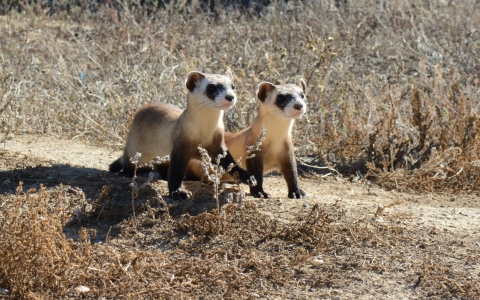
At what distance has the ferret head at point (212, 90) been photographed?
5.00 m

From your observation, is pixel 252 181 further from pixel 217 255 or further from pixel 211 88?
pixel 217 255

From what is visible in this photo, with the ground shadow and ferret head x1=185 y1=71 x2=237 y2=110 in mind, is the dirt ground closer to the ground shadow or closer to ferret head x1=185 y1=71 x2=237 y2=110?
the ground shadow

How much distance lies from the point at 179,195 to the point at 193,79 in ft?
2.76

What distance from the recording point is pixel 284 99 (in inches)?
213

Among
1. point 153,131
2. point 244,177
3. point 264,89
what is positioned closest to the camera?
point 244,177

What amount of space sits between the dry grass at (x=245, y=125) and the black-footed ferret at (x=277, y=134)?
1.62 feet

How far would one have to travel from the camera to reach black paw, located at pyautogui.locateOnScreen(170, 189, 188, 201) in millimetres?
4973

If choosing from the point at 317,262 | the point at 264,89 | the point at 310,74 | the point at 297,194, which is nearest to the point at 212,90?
the point at 264,89

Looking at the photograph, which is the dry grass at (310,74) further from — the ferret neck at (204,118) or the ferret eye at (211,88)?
the ferret eye at (211,88)

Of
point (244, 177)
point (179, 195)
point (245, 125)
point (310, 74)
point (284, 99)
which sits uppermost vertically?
point (310, 74)

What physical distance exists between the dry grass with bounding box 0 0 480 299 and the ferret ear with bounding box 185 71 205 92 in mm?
829

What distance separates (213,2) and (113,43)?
12.9ft

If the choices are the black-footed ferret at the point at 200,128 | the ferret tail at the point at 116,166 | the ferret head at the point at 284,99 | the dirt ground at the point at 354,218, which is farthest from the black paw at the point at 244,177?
the ferret tail at the point at 116,166

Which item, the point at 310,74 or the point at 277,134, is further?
the point at 310,74
